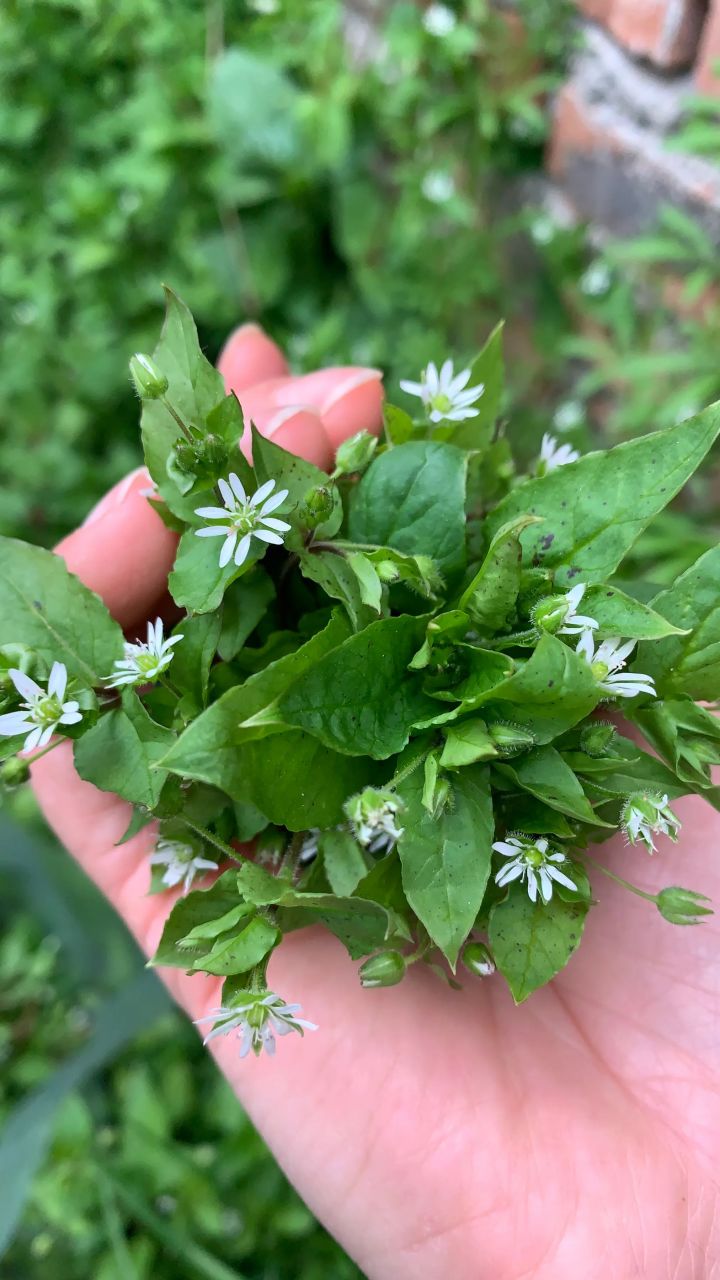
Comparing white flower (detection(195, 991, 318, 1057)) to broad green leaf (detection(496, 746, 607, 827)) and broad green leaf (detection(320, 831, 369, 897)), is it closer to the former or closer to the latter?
broad green leaf (detection(320, 831, 369, 897))

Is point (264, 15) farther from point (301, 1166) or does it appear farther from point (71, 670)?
point (301, 1166)

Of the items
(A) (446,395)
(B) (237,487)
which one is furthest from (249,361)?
(B) (237,487)

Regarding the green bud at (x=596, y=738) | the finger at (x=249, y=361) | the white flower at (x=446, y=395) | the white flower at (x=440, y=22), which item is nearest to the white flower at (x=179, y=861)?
the green bud at (x=596, y=738)

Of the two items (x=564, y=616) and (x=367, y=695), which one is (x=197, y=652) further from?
(x=564, y=616)

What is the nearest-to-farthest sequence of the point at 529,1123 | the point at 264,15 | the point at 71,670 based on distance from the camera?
1. the point at 71,670
2. the point at 529,1123
3. the point at 264,15

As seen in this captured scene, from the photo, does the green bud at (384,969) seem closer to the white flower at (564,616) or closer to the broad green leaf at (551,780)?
the broad green leaf at (551,780)

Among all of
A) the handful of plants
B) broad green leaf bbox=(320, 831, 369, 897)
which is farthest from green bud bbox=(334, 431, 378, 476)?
broad green leaf bbox=(320, 831, 369, 897)

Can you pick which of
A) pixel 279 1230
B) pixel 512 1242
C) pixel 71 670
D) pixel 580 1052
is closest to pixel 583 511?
pixel 71 670
